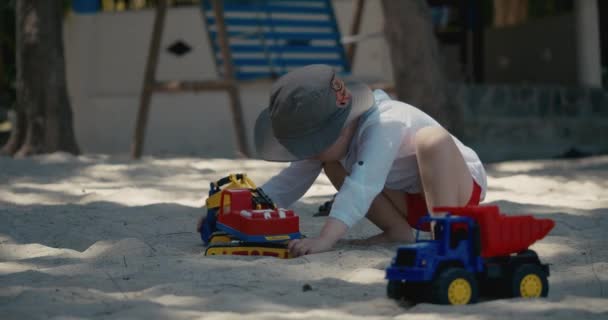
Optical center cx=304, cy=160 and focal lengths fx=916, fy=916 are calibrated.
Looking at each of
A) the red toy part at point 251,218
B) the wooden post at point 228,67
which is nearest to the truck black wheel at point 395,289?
the red toy part at point 251,218

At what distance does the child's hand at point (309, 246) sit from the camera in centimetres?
317

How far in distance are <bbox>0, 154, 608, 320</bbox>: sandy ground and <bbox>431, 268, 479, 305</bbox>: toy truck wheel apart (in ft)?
0.12

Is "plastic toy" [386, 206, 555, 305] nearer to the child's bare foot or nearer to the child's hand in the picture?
the child's hand

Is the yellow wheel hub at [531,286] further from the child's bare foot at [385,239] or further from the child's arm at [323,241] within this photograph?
the child's bare foot at [385,239]

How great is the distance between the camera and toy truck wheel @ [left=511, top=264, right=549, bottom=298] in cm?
255

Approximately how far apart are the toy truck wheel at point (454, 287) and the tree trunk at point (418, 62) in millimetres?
5099

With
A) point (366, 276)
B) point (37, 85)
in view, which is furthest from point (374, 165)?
point (37, 85)

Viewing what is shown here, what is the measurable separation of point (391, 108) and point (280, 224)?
59 centimetres

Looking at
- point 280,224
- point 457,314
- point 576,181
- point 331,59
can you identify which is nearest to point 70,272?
point 280,224

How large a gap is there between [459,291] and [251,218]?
996 millimetres

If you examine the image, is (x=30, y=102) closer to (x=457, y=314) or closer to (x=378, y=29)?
(x=378, y=29)

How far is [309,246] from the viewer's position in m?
3.18

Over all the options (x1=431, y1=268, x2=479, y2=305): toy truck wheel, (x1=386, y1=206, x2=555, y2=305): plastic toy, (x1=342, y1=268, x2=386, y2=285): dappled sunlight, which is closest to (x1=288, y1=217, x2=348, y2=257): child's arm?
(x1=342, y1=268, x2=386, y2=285): dappled sunlight

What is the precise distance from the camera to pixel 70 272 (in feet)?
9.86
